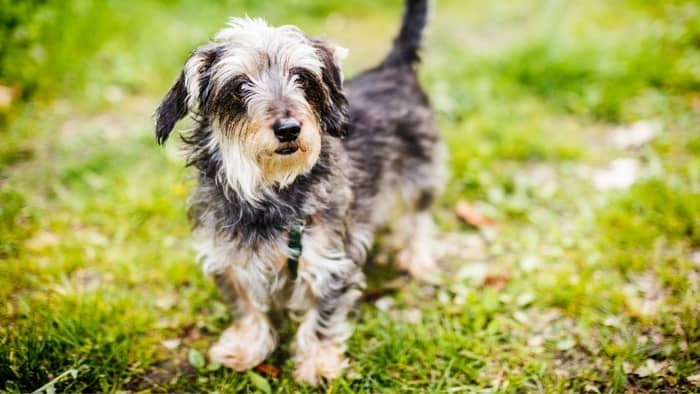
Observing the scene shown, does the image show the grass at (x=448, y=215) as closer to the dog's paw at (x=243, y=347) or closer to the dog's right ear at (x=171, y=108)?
the dog's paw at (x=243, y=347)

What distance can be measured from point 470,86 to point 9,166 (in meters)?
4.08

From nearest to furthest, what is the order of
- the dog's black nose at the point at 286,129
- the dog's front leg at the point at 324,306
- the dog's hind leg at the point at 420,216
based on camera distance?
the dog's black nose at the point at 286,129 → the dog's front leg at the point at 324,306 → the dog's hind leg at the point at 420,216

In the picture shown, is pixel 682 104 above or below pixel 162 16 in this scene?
below

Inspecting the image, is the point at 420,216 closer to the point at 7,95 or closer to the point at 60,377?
the point at 60,377

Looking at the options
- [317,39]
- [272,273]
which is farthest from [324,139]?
[272,273]

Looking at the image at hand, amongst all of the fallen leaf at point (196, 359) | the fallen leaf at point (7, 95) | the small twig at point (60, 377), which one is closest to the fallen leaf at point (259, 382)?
the fallen leaf at point (196, 359)

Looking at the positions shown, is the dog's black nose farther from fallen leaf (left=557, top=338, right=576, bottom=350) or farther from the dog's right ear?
fallen leaf (left=557, top=338, right=576, bottom=350)

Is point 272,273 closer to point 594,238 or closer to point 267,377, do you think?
point 267,377

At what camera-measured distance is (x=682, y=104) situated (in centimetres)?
523

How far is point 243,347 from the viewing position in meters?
3.20

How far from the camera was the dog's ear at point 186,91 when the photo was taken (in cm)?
265

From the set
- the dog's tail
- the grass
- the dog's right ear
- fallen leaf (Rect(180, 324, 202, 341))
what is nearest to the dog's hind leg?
the grass

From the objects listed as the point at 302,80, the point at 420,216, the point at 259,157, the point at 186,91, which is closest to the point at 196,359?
→ the point at 259,157

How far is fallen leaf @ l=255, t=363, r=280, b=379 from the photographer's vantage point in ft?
10.5
